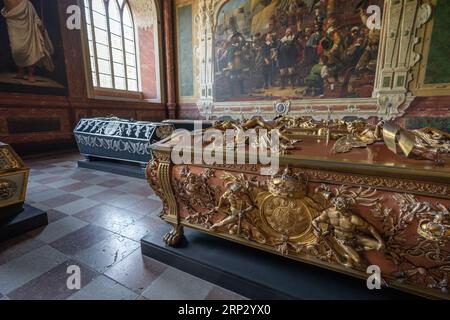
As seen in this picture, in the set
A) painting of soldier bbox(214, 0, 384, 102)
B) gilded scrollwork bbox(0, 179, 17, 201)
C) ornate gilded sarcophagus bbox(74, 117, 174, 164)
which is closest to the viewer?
gilded scrollwork bbox(0, 179, 17, 201)

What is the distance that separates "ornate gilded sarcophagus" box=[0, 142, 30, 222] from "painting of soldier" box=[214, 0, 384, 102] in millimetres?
7556

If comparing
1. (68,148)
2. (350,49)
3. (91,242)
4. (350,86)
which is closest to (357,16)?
(350,49)

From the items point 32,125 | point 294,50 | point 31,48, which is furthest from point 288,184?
point 294,50

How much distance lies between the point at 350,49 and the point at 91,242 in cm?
825

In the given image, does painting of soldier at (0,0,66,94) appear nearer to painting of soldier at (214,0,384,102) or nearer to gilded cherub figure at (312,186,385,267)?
painting of soldier at (214,0,384,102)

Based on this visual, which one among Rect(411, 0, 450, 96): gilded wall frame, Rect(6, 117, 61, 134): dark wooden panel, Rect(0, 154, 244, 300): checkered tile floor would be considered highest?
Rect(411, 0, 450, 96): gilded wall frame

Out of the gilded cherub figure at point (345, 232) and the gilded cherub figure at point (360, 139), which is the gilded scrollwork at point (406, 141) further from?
the gilded cherub figure at point (345, 232)

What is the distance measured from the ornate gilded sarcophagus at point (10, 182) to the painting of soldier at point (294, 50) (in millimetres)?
7556

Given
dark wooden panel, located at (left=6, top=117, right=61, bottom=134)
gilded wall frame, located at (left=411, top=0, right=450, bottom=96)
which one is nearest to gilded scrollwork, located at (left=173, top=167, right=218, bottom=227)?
dark wooden panel, located at (left=6, top=117, right=61, bottom=134)

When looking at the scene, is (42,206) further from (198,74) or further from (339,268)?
(198,74)

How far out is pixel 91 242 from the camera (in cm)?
175

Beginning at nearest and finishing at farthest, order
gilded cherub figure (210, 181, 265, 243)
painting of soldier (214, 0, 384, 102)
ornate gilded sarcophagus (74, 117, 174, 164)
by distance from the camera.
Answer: gilded cherub figure (210, 181, 265, 243) → ornate gilded sarcophagus (74, 117, 174, 164) → painting of soldier (214, 0, 384, 102)

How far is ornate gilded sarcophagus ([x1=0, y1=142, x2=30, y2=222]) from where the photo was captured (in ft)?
6.00

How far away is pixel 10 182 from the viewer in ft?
6.09
